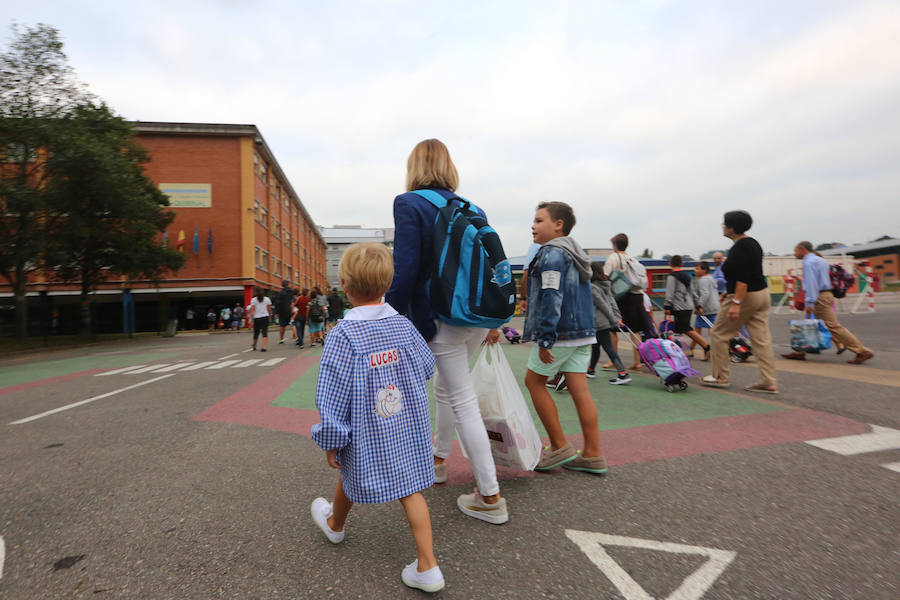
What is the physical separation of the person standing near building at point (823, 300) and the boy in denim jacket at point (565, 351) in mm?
6168

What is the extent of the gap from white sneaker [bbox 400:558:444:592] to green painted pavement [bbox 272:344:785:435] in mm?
2344

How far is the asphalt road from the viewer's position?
6.08ft

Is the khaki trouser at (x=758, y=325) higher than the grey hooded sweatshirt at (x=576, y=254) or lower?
lower

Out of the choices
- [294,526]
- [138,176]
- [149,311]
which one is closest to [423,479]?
[294,526]

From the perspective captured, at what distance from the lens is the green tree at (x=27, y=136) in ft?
52.0

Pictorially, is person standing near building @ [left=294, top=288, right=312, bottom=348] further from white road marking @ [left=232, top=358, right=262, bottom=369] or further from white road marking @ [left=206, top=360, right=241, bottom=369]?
white road marking @ [left=206, top=360, right=241, bottom=369]

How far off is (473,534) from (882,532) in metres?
1.87

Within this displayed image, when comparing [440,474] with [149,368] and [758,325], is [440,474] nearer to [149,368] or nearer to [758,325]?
[758,325]

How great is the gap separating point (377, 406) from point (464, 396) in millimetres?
622

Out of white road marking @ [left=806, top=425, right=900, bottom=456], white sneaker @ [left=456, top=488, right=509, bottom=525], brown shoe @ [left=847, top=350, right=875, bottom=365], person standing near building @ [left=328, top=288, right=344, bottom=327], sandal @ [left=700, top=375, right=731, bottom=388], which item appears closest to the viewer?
white sneaker @ [left=456, top=488, right=509, bottom=525]

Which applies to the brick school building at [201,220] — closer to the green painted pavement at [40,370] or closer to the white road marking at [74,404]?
the green painted pavement at [40,370]

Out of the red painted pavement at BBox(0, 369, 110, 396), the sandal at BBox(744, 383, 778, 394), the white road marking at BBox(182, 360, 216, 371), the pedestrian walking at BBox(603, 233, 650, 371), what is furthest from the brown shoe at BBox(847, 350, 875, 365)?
the red painted pavement at BBox(0, 369, 110, 396)

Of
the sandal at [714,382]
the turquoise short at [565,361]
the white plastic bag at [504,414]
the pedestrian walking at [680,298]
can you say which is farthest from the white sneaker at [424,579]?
the pedestrian walking at [680,298]

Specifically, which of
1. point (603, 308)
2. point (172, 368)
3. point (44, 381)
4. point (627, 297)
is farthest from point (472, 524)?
point (44, 381)
